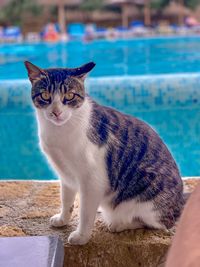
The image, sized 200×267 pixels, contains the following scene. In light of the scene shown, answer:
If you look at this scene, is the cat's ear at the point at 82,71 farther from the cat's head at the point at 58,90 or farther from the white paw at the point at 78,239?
the white paw at the point at 78,239

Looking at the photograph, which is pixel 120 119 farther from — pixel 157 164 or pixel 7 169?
pixel 7 169

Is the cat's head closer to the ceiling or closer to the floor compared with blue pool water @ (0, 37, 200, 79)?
closer to the ceiling

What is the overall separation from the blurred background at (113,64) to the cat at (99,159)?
151cm

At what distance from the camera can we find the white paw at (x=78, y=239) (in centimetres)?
150

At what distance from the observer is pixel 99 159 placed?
1.45 meters

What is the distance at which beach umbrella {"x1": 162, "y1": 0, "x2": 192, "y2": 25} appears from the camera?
15438 millimetres

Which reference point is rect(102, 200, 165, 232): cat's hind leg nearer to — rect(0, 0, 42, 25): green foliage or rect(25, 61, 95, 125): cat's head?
rect(25, 61, 95, 125): cat's head

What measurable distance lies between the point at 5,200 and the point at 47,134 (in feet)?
1.85

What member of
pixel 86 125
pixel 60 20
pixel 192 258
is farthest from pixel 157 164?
pixel 60 20

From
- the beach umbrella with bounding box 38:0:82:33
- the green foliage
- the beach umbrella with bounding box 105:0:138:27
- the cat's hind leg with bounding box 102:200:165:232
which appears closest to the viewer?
the cat's hind leg with bounding box 102:200:165:232

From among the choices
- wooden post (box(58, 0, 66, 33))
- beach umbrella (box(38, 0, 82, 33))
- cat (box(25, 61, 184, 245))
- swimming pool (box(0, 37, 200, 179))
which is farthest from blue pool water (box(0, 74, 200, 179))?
wooden post (box(58, 0, 66, 33))

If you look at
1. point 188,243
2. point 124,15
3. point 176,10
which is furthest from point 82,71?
point 176,10

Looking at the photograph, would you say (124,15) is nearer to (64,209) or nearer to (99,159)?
(64,209)

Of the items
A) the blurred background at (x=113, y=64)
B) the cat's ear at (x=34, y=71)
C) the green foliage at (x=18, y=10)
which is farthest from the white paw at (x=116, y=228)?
the green foliage at (x=18, y=10)
